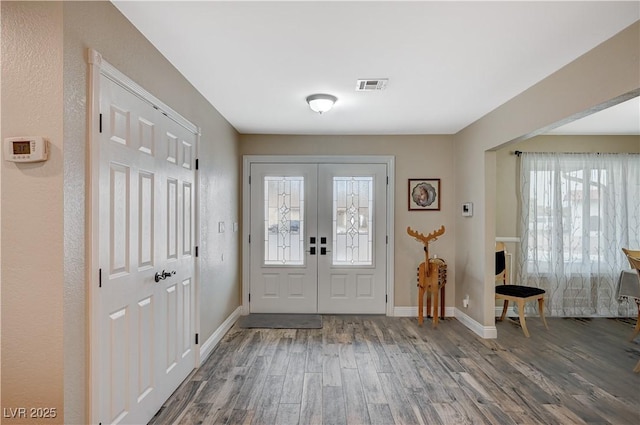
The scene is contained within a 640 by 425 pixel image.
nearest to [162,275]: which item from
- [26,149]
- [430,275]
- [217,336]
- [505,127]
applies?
[26,149]

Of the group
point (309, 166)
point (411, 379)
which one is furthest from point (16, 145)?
point (309, 166)

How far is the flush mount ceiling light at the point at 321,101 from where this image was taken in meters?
3.39

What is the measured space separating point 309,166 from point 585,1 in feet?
11.6

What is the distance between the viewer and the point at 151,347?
2.46 metres

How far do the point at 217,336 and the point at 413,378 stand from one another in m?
2.10

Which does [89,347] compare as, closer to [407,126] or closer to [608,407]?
[608,407]

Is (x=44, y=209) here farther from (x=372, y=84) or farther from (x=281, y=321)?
(x=281, y=321)

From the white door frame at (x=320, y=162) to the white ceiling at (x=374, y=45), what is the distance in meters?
1.36

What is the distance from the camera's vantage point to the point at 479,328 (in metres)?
4.27

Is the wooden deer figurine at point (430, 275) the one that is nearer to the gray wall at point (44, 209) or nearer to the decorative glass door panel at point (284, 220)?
the decorative glass door panel at point (284, 220)

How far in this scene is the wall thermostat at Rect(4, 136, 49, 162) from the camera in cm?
158

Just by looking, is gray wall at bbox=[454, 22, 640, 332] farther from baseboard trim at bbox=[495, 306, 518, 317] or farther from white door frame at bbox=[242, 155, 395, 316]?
white door frame at bbox=[242, 155, 395, 316]

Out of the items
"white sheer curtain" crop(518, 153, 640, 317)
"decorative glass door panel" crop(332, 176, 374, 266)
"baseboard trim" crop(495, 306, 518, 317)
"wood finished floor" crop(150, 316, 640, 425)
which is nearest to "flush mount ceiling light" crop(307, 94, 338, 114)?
"decorative glass door panel" crop(332, 176, 374, 266)

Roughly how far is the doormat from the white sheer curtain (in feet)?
9.68
